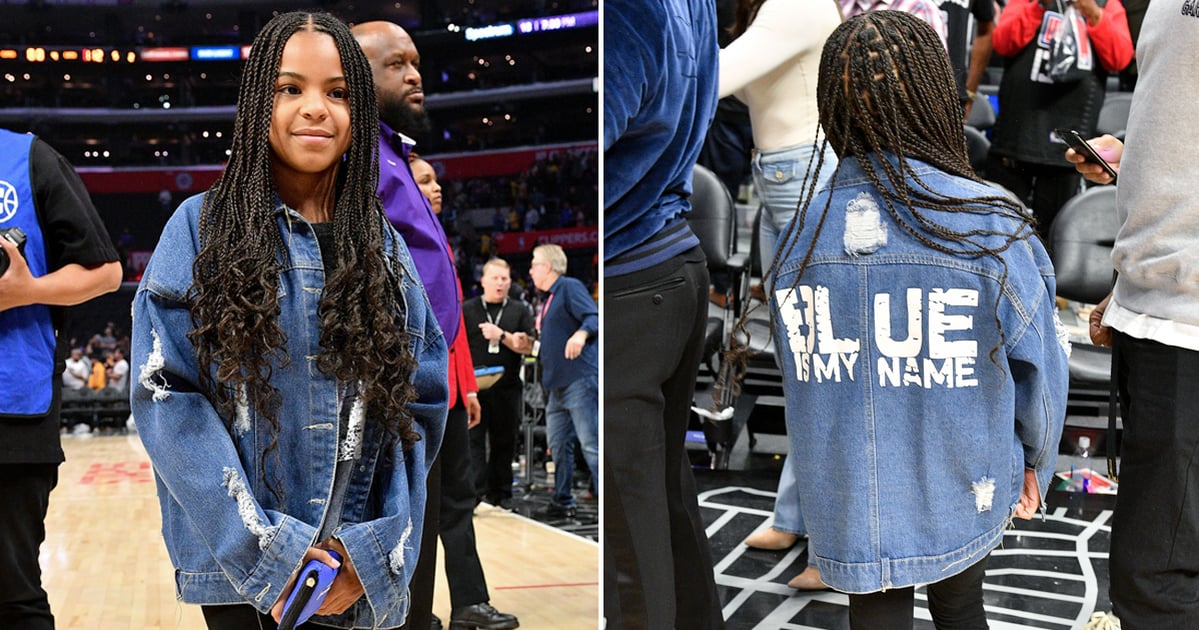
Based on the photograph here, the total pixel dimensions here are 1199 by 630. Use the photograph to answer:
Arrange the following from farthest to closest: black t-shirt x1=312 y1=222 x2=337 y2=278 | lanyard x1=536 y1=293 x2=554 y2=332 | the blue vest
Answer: lanyard x1=536 y1=293 x2=554 y2=332 < the blue vest < black t-shirt x1=312 y1=222 x2=337 y2=278

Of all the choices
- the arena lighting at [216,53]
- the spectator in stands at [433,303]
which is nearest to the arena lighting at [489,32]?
the spectator in stands at [433,303]

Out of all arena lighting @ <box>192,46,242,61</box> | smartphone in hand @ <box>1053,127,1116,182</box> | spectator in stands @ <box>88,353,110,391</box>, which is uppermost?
arena lighting @ <box>192,46,242,61</box>

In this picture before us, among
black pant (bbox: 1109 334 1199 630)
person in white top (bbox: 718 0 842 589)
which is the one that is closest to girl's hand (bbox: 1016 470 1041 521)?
black pant (bbox: 1109 334 1199 630)

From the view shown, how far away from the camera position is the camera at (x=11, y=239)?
5.86 feet

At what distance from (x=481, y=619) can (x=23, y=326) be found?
1.02 metres

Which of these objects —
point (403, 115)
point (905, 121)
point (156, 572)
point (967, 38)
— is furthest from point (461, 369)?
point (967, 38)

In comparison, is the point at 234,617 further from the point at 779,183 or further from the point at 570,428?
the point at 779,183

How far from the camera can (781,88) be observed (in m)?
1.80

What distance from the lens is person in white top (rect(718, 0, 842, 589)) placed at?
5.78 feet

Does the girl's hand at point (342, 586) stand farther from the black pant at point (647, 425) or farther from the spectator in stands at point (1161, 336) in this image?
the spectator in stands at point (1161, 336)

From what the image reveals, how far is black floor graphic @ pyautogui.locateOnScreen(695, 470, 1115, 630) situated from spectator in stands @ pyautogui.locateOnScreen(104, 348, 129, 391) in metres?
1.52

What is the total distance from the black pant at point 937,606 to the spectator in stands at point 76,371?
1638 mm

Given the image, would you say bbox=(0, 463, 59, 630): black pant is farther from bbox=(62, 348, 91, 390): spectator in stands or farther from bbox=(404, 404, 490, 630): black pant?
bbox=(404, 404, 490, 630): black pant

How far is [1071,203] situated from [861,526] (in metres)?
1.41
